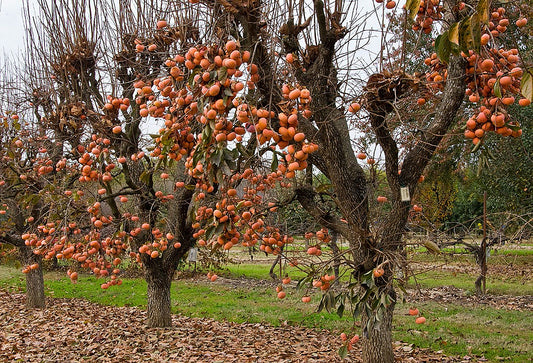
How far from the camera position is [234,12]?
2.68 m

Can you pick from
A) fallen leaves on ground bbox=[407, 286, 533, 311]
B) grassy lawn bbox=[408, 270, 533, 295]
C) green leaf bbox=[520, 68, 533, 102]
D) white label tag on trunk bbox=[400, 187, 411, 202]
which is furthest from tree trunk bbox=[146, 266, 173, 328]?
green leaf bbox=[520, 68, 533, 102]

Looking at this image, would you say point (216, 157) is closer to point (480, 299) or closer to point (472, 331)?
point (472, 331)

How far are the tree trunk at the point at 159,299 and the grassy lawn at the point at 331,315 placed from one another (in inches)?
52.1

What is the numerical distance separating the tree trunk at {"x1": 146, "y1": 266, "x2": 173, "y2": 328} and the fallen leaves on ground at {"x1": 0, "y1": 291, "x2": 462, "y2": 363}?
137mm

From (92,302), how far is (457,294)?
7.61m

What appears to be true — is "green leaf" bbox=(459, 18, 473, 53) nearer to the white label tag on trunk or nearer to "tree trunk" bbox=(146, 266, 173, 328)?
→ the white label tag on trunk

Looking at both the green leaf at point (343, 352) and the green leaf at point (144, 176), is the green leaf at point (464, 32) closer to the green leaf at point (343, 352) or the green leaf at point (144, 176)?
the green leaf at point (343, 352)

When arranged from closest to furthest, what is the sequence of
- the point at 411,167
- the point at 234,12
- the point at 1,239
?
the point at 234,12 < the point at 411,167 < the point at 1,239

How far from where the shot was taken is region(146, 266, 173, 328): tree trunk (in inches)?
226

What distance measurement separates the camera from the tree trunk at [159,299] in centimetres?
574

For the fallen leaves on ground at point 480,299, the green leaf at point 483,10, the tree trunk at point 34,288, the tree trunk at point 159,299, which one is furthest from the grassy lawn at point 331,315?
the green leaf at point 483,10

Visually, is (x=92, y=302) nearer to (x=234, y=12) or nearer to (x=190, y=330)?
(x=190, y=330)

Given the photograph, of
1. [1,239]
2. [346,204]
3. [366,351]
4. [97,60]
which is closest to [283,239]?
[346,204]

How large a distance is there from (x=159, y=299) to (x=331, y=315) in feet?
9.24
